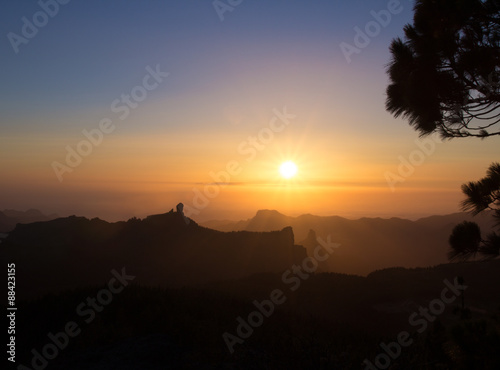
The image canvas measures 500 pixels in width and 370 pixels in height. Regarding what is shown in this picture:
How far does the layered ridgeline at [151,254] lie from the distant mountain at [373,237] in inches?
1091

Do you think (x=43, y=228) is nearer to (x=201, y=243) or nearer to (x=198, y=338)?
(x=201, y=243)

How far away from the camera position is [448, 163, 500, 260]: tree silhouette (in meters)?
8.02

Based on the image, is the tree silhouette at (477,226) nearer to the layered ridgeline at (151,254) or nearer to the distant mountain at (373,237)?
the layered ridgeline at (151,254)

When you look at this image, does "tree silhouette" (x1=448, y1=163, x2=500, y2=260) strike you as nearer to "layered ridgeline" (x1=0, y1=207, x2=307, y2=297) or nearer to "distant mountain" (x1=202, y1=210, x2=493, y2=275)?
"layered ridgeline" (x1=0, y1=207, x2=307, y2=297)

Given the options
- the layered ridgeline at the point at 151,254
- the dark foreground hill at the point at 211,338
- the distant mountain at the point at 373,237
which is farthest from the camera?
the distant mountain at the point at 373,237

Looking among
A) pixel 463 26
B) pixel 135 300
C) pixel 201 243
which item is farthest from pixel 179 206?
pixel 463 26

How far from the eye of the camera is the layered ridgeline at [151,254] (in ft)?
154

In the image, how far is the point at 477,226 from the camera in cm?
833

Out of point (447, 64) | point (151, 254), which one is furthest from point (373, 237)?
point (447, 64)

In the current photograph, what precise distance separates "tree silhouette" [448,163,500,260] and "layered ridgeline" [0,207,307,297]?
1544 inches

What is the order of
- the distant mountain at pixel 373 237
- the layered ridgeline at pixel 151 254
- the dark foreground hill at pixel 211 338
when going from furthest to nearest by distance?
the distant mountain at pixel 373 237 → the layered ridgeline at pixel 151 254 → the dark foreground hill at pixel 211 338

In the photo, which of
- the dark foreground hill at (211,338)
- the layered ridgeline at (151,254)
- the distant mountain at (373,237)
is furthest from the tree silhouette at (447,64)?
the distant mountain at (373,237)

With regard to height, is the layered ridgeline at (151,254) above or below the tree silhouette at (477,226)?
above

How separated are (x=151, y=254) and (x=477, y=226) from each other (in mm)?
51143
